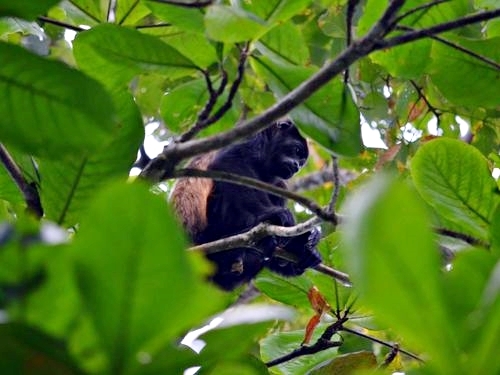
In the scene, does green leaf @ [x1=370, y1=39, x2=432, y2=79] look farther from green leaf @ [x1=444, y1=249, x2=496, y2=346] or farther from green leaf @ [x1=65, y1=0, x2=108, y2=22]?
green leaf @ [x1=444, y1=249, x2=496, y2=346]

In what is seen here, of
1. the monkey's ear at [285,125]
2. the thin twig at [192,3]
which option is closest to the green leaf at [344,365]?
the thin twig at [192,3]

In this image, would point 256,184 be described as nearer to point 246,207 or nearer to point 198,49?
point 198,49

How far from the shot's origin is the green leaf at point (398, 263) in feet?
1.58

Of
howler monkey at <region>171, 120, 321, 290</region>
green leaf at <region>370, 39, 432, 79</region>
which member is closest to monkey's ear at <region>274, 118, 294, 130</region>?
howler monkey at <region>171, 120, 321, 290</region>

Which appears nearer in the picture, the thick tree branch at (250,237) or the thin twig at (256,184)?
the thin twig at (256,184)

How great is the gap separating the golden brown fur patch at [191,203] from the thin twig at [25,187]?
2106mm

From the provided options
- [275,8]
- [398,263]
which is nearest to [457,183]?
[275,8]

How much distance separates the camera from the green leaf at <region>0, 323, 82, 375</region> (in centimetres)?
57

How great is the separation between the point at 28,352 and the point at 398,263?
0.27 metres

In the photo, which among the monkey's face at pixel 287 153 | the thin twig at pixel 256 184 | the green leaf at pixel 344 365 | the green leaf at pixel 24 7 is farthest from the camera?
the monkey's face at pixel 287 153

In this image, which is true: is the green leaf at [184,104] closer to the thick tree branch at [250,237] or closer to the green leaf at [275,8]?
the thick tree branch at [250,237]

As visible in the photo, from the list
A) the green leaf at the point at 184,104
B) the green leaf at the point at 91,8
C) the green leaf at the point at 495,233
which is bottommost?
the green leaf at the point at 495,233

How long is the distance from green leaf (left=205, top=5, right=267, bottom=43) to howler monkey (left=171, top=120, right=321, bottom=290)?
5.33 feet

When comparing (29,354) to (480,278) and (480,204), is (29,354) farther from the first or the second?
(480,204)
